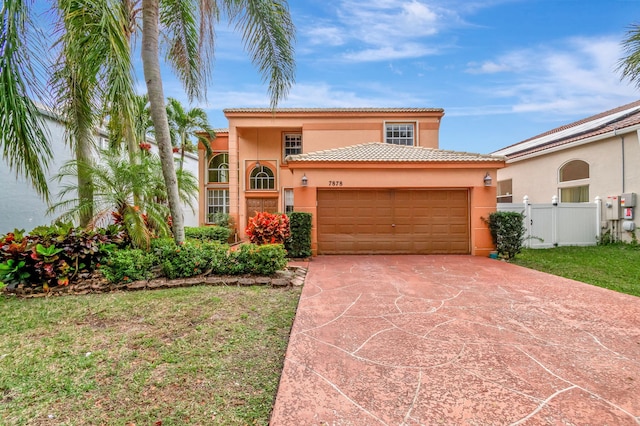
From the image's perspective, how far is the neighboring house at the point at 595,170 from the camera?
38.9ft

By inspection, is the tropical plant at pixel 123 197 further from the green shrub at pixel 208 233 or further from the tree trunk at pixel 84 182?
the green shrub at pixel 208 233

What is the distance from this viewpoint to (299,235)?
9492mm

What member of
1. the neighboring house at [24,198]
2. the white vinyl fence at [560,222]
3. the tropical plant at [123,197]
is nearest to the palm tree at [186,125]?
the neighboring house at [24,198]

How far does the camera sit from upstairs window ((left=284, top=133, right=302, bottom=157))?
56.2 ft

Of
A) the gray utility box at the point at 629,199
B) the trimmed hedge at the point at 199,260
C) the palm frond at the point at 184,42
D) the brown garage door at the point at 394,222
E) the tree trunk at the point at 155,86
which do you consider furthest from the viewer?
the gray utility box at the point at 629,199

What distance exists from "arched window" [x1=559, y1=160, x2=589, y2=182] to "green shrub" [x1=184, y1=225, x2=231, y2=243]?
17489mm

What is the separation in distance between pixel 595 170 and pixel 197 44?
56.0 feet

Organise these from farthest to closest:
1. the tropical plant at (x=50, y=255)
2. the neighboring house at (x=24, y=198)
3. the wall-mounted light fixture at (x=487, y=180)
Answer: the wall-mounted light fixture at (x=487, y=180) → the neighboring house at (x=24, y=198) → the tropical plant at (x=50, y=255)

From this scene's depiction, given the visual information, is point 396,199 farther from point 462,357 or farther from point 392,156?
point 462,357

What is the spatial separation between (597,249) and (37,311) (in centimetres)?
1719

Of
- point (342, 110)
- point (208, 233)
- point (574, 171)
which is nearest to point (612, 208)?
point (574, 171)

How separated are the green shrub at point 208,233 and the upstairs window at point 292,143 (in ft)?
19.0

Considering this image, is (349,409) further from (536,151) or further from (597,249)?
(536,151)

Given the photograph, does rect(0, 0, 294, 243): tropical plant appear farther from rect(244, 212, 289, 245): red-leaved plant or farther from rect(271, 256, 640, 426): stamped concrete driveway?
rect(271, 256, 640, 426): stamped concrete driveway
